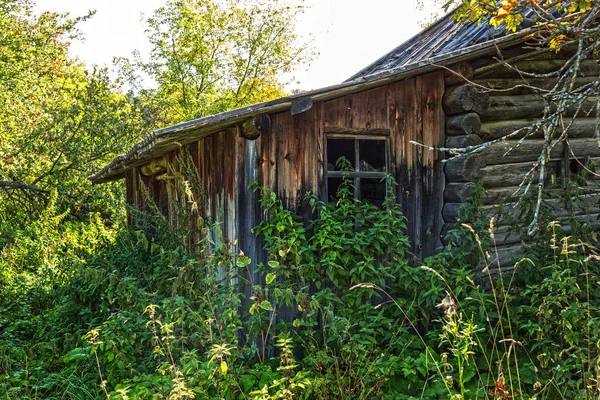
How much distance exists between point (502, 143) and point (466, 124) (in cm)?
74

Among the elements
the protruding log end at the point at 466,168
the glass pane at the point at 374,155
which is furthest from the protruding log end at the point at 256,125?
the protruding log end at the point at 466,168

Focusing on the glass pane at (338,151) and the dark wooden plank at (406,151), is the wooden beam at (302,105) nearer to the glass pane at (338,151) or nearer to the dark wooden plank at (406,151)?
the glass pane at (338,151)

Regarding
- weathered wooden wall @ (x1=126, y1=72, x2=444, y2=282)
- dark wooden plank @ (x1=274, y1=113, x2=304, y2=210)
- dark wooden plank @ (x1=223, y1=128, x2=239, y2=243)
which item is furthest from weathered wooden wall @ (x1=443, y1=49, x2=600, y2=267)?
dark wooden plank @ (x1=223, y1=128, x2=239, y2=243)

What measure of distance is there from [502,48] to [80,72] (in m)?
13.2

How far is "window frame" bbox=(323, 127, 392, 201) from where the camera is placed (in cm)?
631

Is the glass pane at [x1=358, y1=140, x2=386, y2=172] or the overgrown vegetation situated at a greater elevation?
the glass pane at [x1=358, y1=140, x2=386, y2=172]

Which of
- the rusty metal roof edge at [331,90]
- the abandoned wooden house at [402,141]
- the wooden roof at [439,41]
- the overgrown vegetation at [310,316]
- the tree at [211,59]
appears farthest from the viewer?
the tree at [211,59]

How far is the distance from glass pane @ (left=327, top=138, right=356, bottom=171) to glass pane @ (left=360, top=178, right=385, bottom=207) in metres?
0.38

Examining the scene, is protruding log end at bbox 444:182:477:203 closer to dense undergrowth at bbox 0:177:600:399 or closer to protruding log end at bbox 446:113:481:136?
dense undergrowth at bbox 0:177:600:399

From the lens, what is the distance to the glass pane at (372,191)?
23.1 ft

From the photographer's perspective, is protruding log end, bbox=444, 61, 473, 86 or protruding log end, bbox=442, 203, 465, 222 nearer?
protruding log end, bbox=442, 203, 465, 222

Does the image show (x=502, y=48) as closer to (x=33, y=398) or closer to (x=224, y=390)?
(x=224, y=390)

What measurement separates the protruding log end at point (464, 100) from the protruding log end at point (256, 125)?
2.32 metres

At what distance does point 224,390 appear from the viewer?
4180 millimetres
